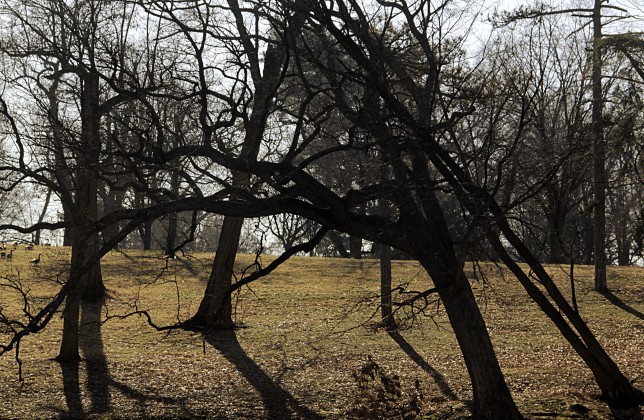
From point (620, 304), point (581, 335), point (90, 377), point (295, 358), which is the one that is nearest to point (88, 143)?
point (90, 377)

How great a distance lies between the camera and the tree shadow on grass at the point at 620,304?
1964 cm

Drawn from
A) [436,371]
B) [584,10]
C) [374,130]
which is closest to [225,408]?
[436,371]

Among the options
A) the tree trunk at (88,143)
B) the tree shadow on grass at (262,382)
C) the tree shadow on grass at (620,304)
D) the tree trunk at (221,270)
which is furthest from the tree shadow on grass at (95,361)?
the tree shadow on grass at (620,304)

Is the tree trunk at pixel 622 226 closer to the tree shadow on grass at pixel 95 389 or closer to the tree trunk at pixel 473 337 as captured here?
the tree shadow on grass at pixel 95 389

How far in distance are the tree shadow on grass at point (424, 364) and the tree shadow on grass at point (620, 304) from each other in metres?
5.98

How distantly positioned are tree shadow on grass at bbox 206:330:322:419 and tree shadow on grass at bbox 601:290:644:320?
373 inches

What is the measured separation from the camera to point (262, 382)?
14.1 m

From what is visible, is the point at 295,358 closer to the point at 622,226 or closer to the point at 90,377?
the point at 90,377

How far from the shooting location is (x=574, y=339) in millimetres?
10156

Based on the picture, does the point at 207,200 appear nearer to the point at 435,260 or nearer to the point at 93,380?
the point at 435,260

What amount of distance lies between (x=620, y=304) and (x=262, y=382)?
1070 cm

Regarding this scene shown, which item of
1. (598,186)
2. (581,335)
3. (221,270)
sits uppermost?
(598,186)

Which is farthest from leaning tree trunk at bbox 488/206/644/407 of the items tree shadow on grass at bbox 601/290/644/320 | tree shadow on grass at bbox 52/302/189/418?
tree shadow on grass at bbox 601/290/644/320

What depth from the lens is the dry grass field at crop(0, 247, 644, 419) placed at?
11.7 m
